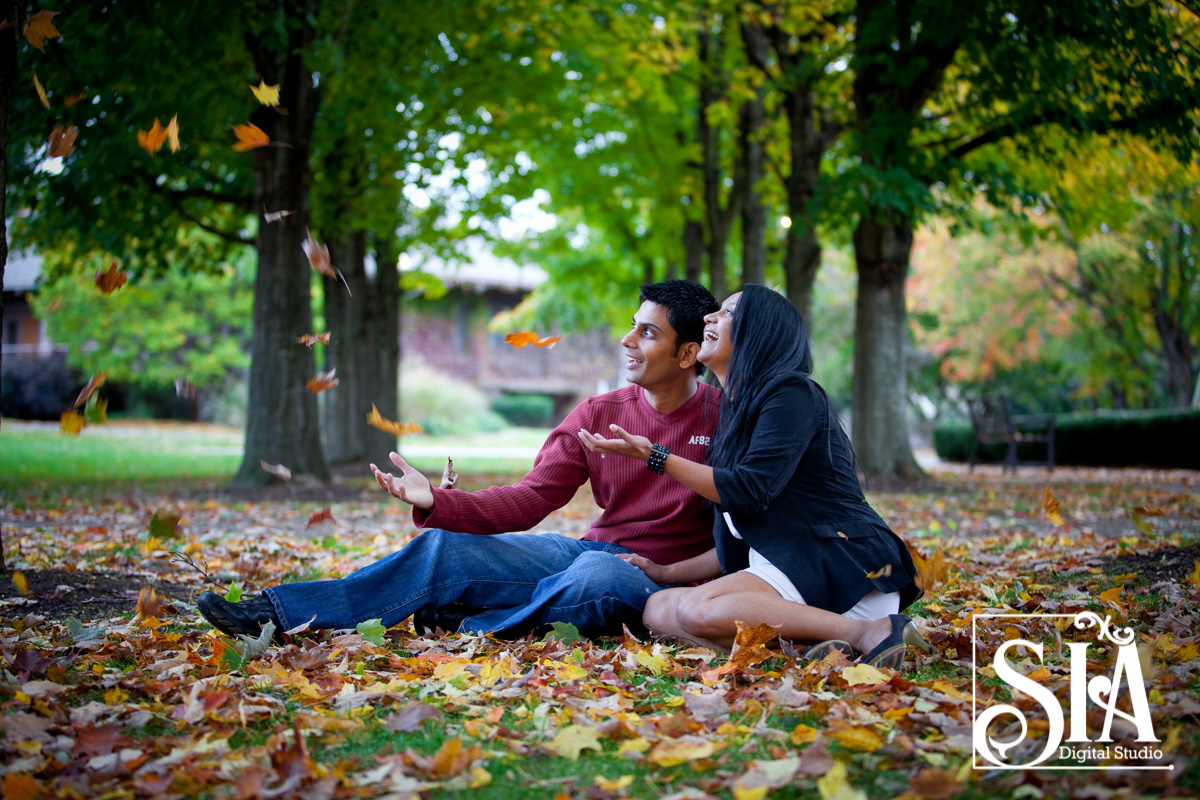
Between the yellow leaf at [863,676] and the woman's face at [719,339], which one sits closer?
the yellow leaf at [863,676]

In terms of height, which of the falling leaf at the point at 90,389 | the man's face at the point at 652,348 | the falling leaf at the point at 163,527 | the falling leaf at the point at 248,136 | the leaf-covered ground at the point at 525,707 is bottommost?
the leaf-covered ground at the point at 525,707

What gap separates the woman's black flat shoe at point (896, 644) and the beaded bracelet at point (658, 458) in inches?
35.4

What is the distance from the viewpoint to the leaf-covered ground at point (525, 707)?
6.98ft

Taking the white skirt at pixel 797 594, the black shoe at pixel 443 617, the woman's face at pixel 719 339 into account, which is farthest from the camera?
the black shoe at pixel 443 617

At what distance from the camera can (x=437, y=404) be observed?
102 feet

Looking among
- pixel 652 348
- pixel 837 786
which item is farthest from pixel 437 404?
pixel 837 786

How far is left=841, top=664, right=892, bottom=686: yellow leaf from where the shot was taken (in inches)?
111

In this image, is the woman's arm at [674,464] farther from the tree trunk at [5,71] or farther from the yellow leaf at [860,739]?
the tree trunk at [5,71]

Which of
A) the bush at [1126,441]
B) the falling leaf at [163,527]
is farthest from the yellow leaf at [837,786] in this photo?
the bush at [1126,441]

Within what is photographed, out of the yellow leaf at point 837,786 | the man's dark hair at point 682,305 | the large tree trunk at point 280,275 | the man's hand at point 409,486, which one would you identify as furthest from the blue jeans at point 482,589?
the large tree trunk at point 280,275

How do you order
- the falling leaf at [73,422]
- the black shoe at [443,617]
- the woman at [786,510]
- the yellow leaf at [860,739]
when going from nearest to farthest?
the yellow leaf at [860,739] → the woman at [786,510] → the black shoe at [443,617] → the falling leaf at [73,422]

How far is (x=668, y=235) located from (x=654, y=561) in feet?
47.9

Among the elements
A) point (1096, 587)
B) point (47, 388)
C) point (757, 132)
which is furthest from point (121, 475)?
point (47, 388)

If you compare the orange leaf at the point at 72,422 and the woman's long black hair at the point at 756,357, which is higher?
the woman's long black hair at the point at 756,357
